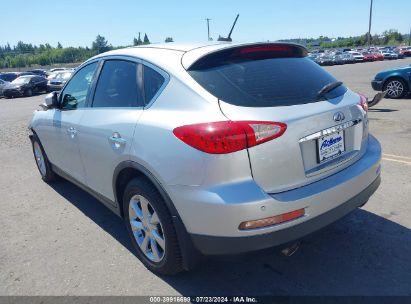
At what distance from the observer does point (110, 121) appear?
→ 3.13 meters

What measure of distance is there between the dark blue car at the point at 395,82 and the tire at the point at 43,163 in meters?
10.5

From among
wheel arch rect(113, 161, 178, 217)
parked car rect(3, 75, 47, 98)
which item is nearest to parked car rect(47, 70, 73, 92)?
parked car rect(3, 75, 47, 98)

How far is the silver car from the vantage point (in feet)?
7.42

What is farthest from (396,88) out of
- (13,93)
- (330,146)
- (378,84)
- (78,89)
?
(13,93)

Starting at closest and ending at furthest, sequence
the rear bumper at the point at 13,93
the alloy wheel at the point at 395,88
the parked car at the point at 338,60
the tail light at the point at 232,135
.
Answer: the tail light at the point at 232,135, the alloy wheel at the point at 395,88, the rear bumper at the point at 13,93, the parked car at the point at 338,60

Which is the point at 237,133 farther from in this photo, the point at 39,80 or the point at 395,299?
the point at 39,80

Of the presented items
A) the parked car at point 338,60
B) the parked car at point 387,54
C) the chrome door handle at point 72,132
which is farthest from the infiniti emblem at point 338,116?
the parked car at point 387,54

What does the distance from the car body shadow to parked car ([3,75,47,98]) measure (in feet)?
79.7

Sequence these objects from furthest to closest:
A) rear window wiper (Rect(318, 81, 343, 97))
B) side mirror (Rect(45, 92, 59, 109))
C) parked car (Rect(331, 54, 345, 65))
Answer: parked car (Rect(331, 54, 345, 65)), side mirror (Rect(45, 92, 59, 109)), rear window wiper (Rect(318, 81, 343, 97))

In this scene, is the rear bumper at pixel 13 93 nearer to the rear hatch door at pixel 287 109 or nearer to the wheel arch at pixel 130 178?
the wheel arch at pixel 130 178

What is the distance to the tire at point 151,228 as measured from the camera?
8.61ft

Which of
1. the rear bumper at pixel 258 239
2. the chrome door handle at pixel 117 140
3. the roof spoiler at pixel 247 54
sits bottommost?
the rear bumper at pixel 258 239

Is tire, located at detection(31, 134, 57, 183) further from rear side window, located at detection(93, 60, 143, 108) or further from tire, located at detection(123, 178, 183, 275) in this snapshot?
tire, located at detection(123, 178, 183, 275)

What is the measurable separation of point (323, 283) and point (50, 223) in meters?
2.93
